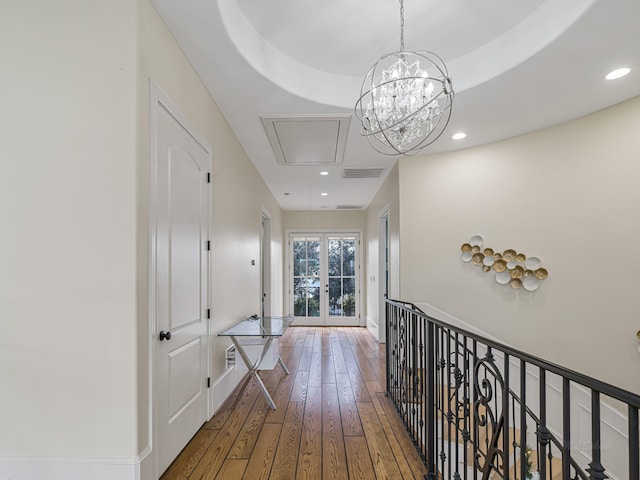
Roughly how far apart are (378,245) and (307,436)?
408 centimetres

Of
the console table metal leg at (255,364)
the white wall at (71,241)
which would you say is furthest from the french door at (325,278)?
the white wall at (71,241)

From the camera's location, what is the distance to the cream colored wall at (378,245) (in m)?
4.66

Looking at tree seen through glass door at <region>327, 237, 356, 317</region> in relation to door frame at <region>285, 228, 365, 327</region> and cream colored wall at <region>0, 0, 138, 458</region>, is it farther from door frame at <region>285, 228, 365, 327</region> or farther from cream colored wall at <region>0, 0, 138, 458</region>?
cream colored wall at <region>0, 0, 138, 458</region>

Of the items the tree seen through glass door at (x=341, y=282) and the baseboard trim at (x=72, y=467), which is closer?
the baseboard trim at (x=72, y=467)

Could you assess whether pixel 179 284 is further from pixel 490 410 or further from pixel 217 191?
pixel 490 410

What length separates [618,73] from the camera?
2576 millimetres

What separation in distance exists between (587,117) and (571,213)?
90 cm

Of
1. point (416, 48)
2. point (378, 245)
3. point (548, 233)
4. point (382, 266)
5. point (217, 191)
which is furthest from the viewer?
point (378, 245)

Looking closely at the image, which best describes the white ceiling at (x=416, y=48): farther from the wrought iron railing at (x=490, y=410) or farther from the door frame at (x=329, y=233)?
the door frame at (x=329, y=233)

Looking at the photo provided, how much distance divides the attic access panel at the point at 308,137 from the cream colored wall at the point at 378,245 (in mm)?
968

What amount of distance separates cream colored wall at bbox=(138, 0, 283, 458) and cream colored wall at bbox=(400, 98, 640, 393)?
1.92 metres

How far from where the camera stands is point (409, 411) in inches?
109

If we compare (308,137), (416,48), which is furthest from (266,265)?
(416,48)

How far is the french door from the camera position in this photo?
7945 mm
